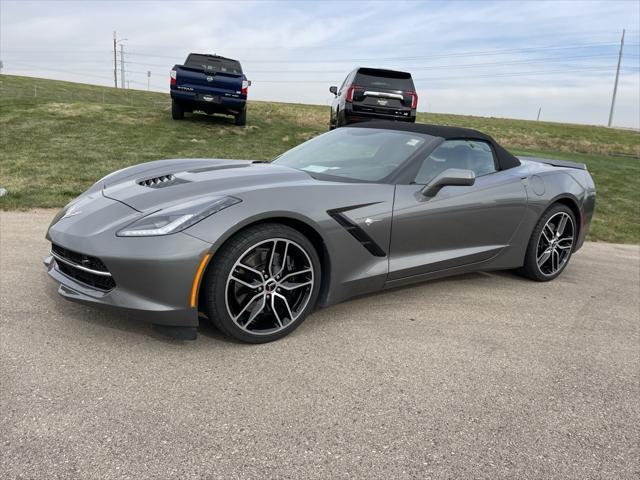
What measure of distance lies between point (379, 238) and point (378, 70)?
362 inches

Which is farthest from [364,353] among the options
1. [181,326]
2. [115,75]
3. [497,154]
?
[115,75]

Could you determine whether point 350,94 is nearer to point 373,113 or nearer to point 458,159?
point 373,113

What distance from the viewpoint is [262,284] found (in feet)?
10.00

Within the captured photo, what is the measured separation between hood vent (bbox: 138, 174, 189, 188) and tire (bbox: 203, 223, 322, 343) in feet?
2.49

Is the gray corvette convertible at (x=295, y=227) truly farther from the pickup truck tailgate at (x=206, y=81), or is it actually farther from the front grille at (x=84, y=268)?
the pickup truck tailgate at (x=206, y=81)

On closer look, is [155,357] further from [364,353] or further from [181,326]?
[364,353]

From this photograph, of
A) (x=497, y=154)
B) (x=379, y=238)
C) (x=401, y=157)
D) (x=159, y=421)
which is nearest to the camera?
(x=159, y=421)

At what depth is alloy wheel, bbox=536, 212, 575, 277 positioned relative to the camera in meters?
4.75

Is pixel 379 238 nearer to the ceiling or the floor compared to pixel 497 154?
nearer to the floor

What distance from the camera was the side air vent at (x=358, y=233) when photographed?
10.7 feet

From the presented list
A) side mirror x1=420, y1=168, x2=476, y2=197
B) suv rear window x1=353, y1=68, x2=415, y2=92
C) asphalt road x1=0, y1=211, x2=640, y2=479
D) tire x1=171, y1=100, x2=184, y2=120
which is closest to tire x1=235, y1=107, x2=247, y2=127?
tire x1=171, y1=100, x2=184, y2=120

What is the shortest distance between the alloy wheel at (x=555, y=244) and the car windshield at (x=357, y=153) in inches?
63.5

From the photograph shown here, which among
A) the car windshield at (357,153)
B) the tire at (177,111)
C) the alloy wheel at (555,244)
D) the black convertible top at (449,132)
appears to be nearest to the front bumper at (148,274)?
the car windshield at (357,153)

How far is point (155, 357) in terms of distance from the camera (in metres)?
2.86
